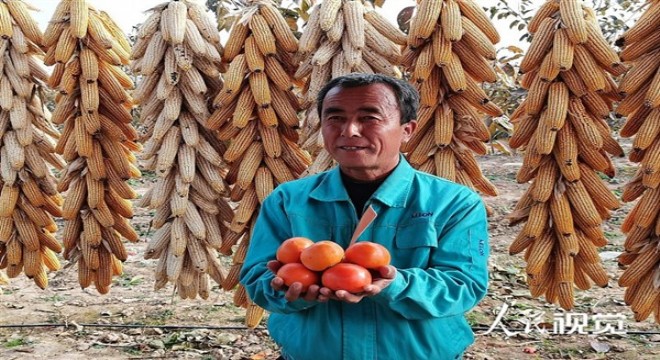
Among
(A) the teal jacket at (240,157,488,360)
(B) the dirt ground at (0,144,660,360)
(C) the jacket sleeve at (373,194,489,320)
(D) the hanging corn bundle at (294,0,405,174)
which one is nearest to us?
(C) the jacket sleeve at (373,194,489,320)

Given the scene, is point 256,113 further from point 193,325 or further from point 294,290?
point 294,290

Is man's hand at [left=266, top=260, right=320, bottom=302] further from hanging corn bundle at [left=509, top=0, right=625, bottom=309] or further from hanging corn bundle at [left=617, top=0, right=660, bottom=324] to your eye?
hanging corn bundle at [left=617, top=0, right=660, bottom=324]

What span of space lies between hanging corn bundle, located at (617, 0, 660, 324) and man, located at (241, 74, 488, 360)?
5.19 feet

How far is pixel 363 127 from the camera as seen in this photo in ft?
7.63

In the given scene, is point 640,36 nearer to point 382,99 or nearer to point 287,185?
point 382,99

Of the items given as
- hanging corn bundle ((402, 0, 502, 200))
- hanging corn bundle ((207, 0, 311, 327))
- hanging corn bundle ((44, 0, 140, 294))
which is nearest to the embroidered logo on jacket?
hanging corn bundle ((402, 0, 502, 200))

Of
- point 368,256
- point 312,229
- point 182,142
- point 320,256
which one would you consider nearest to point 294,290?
point 320,256

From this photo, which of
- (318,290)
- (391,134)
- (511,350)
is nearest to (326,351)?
(318,290)

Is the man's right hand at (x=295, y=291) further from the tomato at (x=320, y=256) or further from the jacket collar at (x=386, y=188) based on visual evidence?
the jacket collar at (x=386, y=188)

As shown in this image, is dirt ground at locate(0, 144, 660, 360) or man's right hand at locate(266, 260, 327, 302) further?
dirt ground at locate(0, 144, 660, 360)

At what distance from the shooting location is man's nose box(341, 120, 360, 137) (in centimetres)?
230

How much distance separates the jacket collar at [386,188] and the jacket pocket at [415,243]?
98 millimetres

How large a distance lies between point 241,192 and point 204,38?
0.92 metres

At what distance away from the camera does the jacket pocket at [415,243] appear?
223 centimetres
